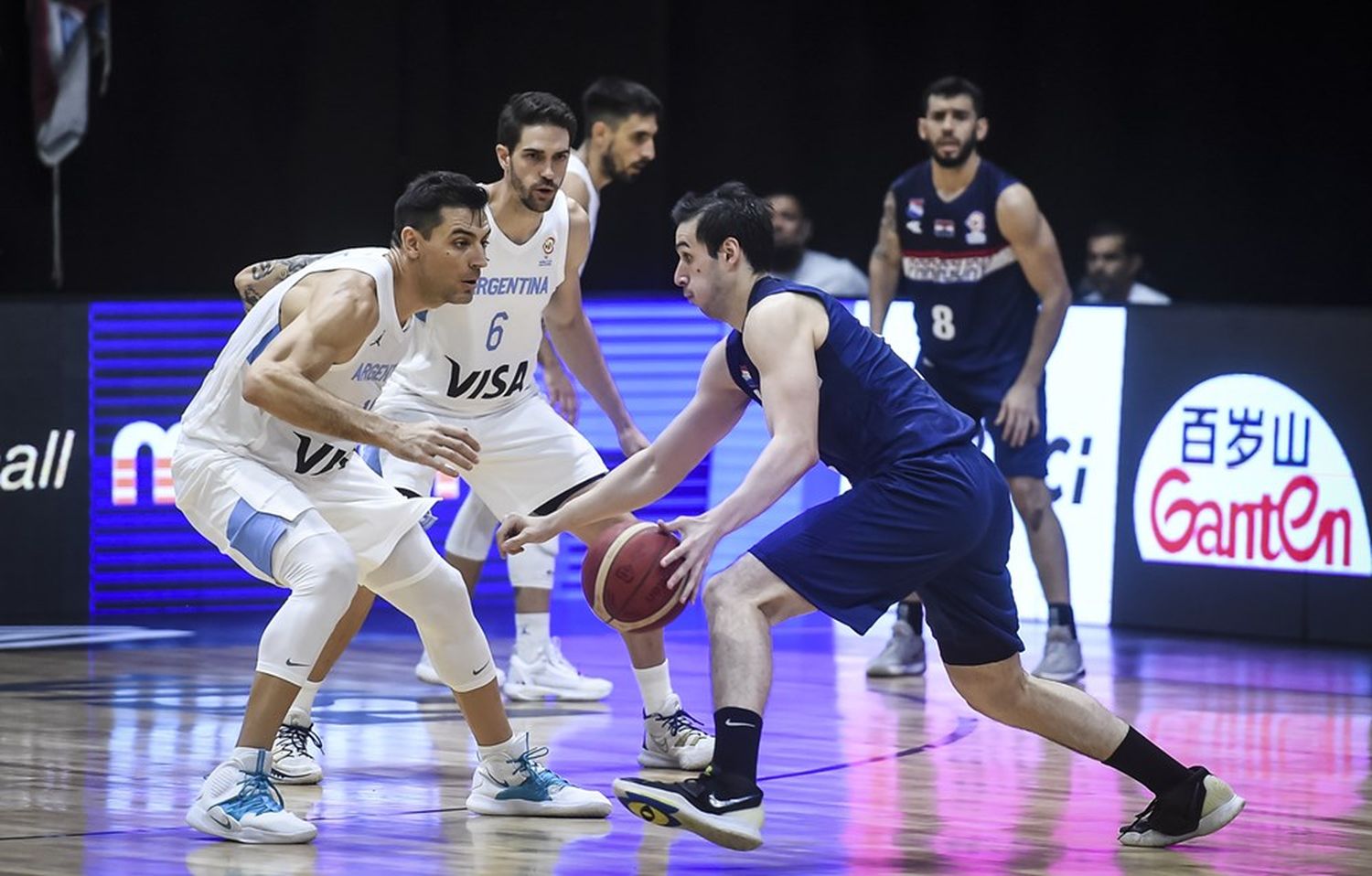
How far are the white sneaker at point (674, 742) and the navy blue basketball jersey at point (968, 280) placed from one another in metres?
2.44

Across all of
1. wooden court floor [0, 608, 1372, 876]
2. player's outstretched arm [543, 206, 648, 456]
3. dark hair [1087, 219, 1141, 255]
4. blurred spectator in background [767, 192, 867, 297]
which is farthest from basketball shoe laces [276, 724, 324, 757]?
dark hair [1087, 219, 1141, 255]

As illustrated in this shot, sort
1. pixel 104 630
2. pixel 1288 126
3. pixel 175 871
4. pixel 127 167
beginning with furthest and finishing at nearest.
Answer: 1. pixel 1288 126
2. pixel 127 167
3. pixel 104 630
4. pixel 175 871

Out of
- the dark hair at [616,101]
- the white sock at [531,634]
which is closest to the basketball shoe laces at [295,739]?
the white sock at [531,634]

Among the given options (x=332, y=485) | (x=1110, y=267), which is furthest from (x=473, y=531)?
(x=1110, y=267)

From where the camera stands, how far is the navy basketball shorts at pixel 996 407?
892cm

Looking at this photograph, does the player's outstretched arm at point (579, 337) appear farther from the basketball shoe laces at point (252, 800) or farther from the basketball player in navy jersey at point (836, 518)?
the basketball shoe laces at point (252, 800)

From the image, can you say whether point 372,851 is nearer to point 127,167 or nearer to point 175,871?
point 175,871

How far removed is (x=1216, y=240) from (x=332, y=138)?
4.64 metres

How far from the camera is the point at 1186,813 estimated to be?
5871 mm

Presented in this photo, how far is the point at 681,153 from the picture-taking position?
13352mm

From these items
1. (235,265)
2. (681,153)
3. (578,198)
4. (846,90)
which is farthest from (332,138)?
(578,198)

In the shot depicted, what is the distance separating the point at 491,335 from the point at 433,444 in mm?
1946

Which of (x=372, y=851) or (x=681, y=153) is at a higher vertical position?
(x=681, y=153)

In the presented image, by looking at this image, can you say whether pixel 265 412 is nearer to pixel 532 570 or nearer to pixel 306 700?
pixel 306 700
